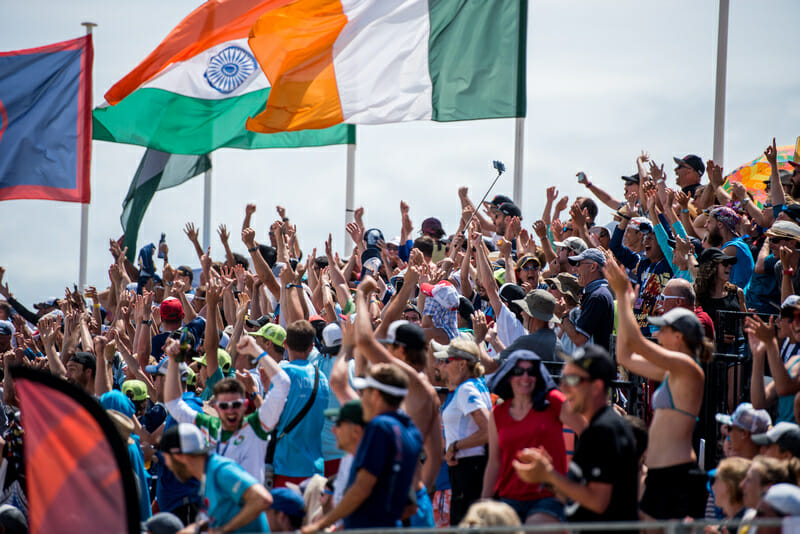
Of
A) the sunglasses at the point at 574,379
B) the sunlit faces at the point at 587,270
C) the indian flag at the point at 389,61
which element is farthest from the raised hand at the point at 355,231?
the sunglasses at the point at 574,379

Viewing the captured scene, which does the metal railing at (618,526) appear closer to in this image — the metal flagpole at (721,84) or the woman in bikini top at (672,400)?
the woman in bikini top at (672,400)

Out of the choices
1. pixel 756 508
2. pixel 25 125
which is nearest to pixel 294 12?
pixel 25 125

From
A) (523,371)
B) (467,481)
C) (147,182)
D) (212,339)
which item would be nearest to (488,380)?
(467,481)

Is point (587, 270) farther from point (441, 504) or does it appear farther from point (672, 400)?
point (672, 400)

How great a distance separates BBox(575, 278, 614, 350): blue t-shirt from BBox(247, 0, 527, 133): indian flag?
4.53 m

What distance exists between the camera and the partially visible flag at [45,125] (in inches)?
622

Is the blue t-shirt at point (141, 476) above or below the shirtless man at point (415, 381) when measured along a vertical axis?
below

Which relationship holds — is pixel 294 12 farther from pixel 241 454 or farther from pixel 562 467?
pixel 562 467

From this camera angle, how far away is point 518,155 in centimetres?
1370

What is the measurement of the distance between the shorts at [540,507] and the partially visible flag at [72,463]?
2305 mm

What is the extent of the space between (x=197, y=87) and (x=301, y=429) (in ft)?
26.1

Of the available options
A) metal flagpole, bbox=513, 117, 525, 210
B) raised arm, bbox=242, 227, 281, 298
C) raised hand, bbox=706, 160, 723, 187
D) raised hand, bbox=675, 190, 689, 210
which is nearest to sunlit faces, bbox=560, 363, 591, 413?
raised arm, bbox=242, 227, 281, 298

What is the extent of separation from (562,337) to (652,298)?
1.25m

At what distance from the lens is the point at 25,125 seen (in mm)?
16094
